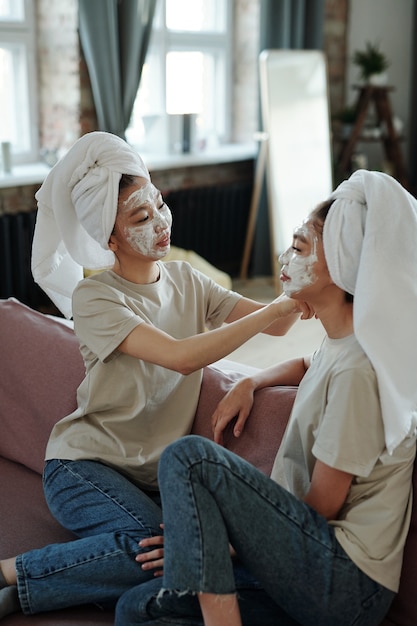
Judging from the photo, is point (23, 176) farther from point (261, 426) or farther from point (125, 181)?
point (261, 426)

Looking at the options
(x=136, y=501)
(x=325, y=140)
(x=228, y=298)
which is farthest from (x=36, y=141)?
(x=136, y=501)

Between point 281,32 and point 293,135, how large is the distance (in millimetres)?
685

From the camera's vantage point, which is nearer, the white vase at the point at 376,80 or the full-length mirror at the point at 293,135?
the full-length mirror at the point at 293,135

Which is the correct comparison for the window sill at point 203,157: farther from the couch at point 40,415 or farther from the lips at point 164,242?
the lips at point 164,242

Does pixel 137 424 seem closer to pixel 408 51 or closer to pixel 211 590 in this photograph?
pixel 211 590

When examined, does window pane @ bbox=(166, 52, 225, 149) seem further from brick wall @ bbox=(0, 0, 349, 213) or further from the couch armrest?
the couch armrest

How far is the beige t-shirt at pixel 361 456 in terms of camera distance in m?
1.45

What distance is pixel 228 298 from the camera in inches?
81.6

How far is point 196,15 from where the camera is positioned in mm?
5238

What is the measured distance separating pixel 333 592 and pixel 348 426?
297mm

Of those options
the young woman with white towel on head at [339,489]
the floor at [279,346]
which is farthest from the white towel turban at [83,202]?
the floor at [279,346]

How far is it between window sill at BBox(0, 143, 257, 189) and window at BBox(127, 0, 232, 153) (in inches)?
4.2

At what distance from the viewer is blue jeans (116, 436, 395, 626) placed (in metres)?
1.46

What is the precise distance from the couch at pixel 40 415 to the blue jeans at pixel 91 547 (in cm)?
5
